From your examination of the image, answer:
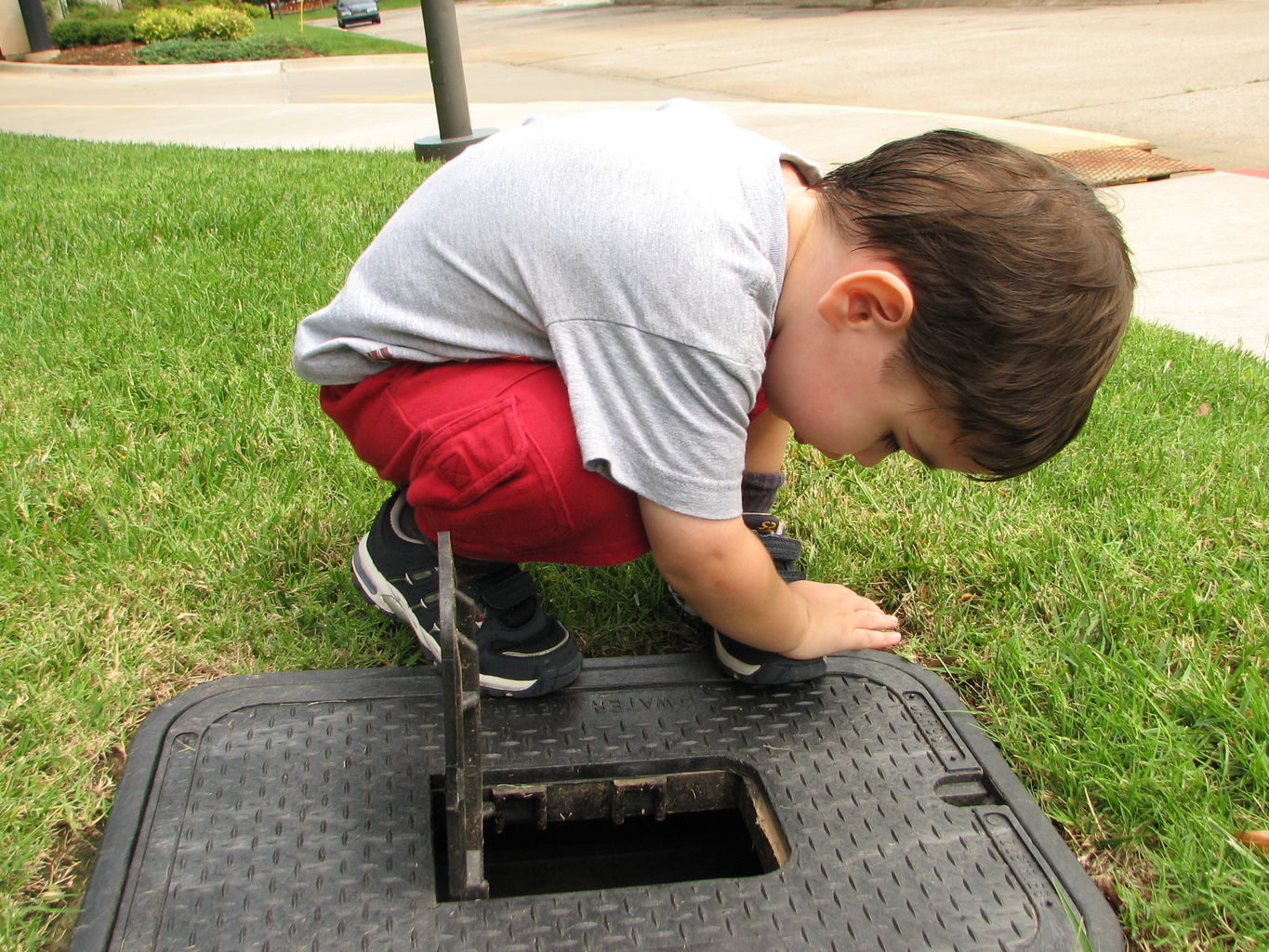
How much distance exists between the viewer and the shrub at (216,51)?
523 inches

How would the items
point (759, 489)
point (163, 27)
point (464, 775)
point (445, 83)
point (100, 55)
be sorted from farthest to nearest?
point (163, 27) → point (100, 55) → point (445, 83) → point (759, 489) → point (464, 775)

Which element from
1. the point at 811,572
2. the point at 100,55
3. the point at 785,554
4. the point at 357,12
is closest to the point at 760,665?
the point at 785,554

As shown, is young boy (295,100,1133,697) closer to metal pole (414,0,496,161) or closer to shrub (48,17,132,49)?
metal pole (414,0,496,161)

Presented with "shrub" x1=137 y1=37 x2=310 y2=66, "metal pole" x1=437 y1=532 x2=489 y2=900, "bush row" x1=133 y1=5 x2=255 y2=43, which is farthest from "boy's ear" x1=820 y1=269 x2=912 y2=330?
"bush row" x1=133 y1=5 x2=255 y2=43

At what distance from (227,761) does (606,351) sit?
28.5 inches

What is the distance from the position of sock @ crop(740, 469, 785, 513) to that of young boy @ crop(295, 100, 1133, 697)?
0.31 m

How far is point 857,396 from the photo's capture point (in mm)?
1345

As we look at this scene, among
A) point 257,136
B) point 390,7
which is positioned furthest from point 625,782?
point 390,7

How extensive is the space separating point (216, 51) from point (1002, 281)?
14287mm

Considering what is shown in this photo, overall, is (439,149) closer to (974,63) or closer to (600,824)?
(600,824)

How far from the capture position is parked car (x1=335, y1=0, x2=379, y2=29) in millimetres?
23812

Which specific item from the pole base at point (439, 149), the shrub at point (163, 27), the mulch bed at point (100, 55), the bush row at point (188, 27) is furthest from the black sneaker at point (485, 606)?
the shrub at point (163, 27)

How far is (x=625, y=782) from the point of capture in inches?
57.2

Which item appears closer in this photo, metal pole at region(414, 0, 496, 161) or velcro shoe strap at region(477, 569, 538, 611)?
velcro shoe strap at region(477, 569, 538, 611)
